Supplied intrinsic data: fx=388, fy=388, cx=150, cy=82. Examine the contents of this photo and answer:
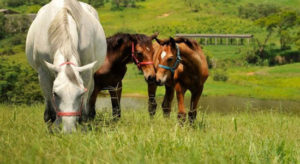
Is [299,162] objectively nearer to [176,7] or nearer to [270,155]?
[270,155]

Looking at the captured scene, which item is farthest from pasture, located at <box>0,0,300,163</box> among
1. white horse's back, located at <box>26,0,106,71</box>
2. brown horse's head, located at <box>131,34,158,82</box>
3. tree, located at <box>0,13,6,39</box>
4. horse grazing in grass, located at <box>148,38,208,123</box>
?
tree, located at <box>0,13,6,39</box>

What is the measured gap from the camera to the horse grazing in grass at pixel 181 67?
329 inches

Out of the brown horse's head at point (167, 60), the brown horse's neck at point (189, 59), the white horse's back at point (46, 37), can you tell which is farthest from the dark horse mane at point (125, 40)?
the white horse's back at point (46, 37)

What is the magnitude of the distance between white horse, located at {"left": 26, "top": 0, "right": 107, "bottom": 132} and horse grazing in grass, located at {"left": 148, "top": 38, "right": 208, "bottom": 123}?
54.5 inches

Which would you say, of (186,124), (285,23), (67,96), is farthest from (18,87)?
(285,23)

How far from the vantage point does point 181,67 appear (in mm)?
8867

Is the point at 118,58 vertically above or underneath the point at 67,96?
underneath

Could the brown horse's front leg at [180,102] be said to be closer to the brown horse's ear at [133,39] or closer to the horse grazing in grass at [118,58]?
the horse grazing in grass at [118,58]

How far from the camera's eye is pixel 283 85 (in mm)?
33531

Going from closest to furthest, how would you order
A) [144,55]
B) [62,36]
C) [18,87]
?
[62,36]
[144,55]
[18,87]

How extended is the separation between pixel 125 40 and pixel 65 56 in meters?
3.82

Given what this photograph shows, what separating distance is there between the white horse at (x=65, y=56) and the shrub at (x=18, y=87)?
1110 cm

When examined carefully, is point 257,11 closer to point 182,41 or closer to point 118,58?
point 182,41

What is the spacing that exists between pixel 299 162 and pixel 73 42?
11.5 feet
